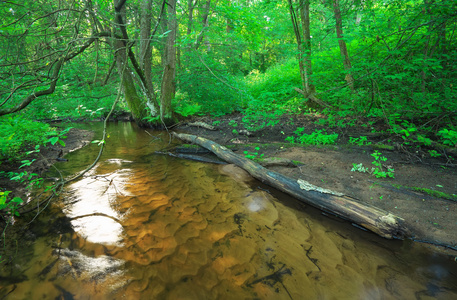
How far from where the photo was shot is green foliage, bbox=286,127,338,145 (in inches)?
228

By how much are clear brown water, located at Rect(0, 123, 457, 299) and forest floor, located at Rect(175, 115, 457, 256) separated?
1.74 ft

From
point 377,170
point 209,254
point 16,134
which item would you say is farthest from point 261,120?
point 16,134

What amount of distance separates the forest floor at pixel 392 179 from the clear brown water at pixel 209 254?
20.9 inches

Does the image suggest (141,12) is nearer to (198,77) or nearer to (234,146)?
(198,77)

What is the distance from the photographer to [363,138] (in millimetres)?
Result: 5297

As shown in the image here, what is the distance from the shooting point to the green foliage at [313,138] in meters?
5.79

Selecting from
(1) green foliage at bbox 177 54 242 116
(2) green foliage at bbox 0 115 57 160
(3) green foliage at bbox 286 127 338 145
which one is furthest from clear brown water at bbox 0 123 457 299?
(1) green foliage at bbox 177 54 242 116

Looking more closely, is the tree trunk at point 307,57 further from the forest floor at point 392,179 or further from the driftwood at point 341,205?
the driftwood at point 341,205

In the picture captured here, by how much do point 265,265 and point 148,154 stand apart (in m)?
5.01

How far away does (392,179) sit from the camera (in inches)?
151

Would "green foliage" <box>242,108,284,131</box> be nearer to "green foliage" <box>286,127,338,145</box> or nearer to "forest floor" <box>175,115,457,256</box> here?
"forest floor" <box>175,115,457,256</box>

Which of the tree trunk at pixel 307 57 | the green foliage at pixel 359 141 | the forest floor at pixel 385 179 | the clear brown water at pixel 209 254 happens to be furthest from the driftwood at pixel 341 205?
the tree trunk at pixel 307 57

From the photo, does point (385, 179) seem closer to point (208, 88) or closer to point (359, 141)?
point (359, 141)

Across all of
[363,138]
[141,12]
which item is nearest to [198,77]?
[141,12]
